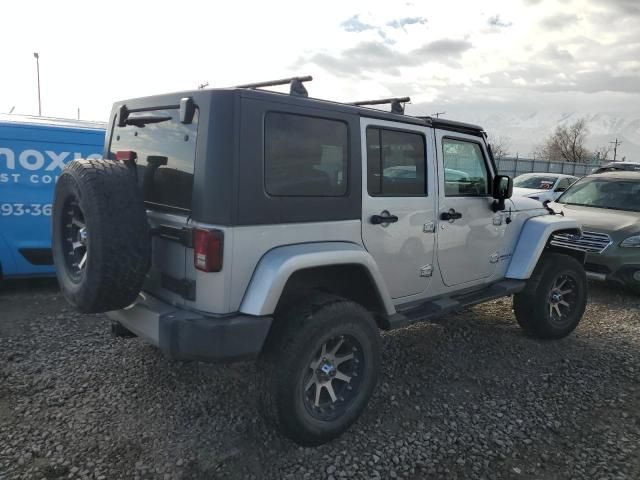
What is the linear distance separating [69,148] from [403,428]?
4.92m

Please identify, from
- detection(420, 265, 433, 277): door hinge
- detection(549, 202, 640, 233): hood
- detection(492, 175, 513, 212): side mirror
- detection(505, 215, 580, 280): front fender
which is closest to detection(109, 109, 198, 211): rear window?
detection(420, 265, 433, 277): door hinge

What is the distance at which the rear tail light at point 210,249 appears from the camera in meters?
2.42

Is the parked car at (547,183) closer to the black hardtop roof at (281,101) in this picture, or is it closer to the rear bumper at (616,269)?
the rear bumper at (616,269)

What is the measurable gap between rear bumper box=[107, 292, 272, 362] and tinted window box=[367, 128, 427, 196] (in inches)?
49.0

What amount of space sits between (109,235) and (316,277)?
1.26m

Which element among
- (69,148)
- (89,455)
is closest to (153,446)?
(89,455)

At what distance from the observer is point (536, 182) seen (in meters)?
13.4

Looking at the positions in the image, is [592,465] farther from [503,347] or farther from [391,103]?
[391,103]

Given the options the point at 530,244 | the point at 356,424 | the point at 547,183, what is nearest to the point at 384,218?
the point at 356,424

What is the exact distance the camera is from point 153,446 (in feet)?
9.09

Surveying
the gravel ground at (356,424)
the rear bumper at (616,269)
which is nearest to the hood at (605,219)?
the rear bumper at (616,269)

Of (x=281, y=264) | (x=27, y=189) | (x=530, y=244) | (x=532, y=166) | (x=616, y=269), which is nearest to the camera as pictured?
(x=281, y=264)

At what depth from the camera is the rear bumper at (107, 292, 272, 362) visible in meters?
2.40

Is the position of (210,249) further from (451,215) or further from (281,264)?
(451,215)
